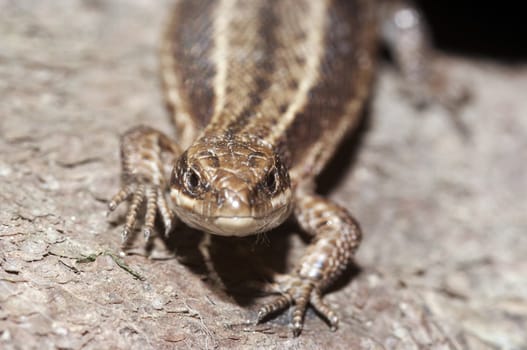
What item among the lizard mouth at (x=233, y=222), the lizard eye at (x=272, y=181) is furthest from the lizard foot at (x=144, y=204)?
the lizard eye at (x=272, y=181)

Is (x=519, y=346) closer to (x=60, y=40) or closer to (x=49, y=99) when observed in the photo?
(x=49, y=99)

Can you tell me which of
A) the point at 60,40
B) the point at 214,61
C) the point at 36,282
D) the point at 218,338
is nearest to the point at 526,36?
the point at 214,61

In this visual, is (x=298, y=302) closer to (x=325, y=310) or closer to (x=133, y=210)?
(x=325, y=310)

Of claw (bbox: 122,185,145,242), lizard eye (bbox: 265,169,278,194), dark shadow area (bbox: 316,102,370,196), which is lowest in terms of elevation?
dark shadow area (bbox: 316,102,370,196)

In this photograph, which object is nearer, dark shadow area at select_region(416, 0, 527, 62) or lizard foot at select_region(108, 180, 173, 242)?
lizard foot at select_region(108, 180, 173, 242)

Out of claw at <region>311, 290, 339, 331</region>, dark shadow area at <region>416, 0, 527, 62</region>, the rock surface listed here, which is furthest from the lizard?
dark shadow area at <region>416, 0, 527, 62</region>

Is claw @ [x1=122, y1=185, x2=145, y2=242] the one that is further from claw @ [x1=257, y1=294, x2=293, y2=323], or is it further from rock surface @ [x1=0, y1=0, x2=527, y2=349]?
claw @ [x1=257, y1=294, x2=293, y2=323]

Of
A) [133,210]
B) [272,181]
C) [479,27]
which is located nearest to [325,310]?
[272,181]
